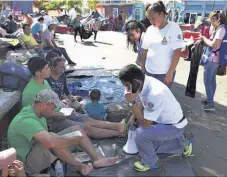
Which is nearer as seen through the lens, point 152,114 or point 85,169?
point 152,114

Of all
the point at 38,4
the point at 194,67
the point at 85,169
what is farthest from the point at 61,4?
the point at 85,169

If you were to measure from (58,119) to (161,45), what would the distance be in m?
1.60

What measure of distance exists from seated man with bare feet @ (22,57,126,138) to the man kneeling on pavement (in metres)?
0.73

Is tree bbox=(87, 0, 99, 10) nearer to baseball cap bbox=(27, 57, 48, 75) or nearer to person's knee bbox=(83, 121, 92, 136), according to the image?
baseball cap bbox=(27, 57, 48, 75)

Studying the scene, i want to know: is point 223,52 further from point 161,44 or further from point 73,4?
point 73,4

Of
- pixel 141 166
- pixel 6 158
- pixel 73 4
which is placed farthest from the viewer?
pixel 73 4

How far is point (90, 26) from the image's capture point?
15211mm

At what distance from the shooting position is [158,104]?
2613 mm

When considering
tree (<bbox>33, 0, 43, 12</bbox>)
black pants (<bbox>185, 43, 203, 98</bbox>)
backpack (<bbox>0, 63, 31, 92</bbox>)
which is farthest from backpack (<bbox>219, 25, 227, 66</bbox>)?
tree (<bbox>33, 0, 43, 12</bbox>)

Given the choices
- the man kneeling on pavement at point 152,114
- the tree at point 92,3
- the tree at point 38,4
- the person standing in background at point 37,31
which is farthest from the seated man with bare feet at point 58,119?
the tree at point 38,4

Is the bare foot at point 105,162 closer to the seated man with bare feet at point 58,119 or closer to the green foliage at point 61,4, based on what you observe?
the seated man with bare feet at point 58,119

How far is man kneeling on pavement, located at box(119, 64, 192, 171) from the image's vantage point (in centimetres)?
262

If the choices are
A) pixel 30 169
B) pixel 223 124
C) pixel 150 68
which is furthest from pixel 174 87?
pixel 30 169

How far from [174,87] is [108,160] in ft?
12.0
